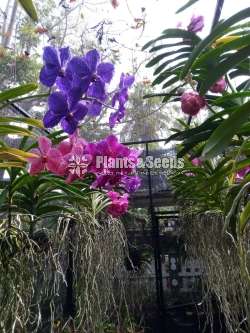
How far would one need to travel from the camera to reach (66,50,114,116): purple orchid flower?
897 mm

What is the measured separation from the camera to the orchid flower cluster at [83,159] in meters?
0.93

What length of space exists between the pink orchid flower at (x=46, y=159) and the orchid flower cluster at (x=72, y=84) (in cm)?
5

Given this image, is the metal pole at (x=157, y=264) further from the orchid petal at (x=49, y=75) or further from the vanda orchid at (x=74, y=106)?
the orchid petal at (x=49, y=75)

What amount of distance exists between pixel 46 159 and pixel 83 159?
0.12m

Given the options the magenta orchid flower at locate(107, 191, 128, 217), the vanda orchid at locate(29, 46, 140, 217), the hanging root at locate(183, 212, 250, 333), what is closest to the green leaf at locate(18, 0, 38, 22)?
the vanda orchid at locate(29, 46, 140, 217)

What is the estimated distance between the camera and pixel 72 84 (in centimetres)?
90

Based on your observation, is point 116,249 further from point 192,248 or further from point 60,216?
point 192,248

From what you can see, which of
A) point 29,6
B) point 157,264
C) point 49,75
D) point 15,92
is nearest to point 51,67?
point 49,75

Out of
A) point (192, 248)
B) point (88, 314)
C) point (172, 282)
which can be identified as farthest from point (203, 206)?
point (172, 282)

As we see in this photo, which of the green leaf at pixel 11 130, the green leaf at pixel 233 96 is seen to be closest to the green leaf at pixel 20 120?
the green leaf at pixel 11 130

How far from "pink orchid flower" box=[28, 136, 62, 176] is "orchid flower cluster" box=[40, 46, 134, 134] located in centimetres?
5

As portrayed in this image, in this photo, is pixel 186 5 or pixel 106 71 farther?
pixel 106 71

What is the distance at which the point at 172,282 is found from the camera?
3.85 metres

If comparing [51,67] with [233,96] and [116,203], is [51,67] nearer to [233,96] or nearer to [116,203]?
[233,96]
